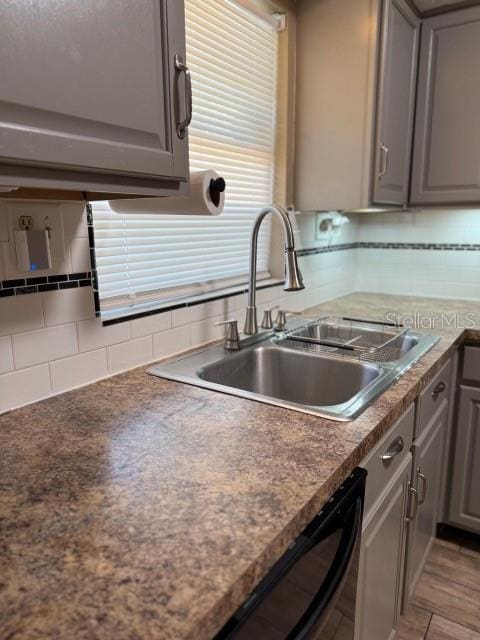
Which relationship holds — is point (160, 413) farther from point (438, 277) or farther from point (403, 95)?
point (438, 277)

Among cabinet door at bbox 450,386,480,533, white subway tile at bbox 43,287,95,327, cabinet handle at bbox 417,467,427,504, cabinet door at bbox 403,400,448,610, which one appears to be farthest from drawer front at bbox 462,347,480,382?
white subway tile at bbox 43,287,95,327

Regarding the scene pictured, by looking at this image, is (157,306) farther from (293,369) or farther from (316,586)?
(316,586)

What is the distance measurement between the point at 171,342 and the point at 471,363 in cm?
116

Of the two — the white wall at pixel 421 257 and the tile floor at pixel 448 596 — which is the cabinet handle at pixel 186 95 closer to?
the tile floor at pixel 448 596

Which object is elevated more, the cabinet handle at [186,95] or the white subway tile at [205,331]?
the cabinet handle at [186,95]

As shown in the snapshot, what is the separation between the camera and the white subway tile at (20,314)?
0.96m

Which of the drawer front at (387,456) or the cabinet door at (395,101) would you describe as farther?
the cabinet door at (395,101)

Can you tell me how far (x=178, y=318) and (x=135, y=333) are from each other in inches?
7.3

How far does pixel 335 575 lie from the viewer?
32.4 inches

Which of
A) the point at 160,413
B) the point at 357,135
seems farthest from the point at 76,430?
the point at 357,135

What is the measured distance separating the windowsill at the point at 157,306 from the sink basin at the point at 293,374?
229 millimetres

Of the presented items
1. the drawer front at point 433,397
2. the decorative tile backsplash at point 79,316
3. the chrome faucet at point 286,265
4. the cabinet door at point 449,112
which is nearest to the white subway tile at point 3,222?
the decorative tile backsplash at point 79,316

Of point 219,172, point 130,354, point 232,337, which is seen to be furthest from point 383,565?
point 219,172

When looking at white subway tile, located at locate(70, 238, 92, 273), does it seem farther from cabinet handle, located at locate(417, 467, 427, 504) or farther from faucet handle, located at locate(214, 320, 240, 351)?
cabinet handle, located at locate(417, 467, 427, 504)
